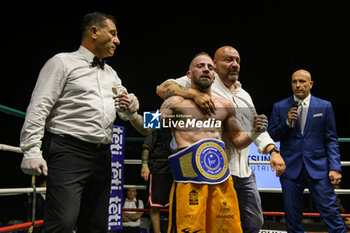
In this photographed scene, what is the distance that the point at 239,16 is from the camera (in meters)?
6.09

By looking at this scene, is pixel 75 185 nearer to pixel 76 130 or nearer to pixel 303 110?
pixel 76 130

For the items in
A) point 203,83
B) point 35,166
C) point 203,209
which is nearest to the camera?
point 35,166

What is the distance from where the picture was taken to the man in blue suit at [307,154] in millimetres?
2442

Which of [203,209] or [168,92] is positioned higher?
[168,92]

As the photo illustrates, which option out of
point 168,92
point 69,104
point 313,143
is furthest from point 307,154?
point 69,104

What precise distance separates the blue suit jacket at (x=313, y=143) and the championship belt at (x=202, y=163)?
3.29 ft

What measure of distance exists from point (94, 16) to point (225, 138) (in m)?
1.02

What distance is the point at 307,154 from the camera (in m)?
2.54

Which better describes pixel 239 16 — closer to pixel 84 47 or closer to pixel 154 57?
pixel 154 57

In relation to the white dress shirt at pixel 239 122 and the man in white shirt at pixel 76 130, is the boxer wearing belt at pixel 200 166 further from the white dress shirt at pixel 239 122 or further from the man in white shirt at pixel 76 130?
the man in white shirt at pixel 76 130

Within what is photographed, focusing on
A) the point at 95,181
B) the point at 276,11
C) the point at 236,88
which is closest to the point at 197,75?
the point at 236,88

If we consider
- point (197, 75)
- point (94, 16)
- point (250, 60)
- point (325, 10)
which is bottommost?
point (197, 75)

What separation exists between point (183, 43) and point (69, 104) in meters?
5.58

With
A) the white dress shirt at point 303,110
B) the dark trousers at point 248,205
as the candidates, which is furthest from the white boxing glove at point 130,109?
the white dress shirt at point 303,110
